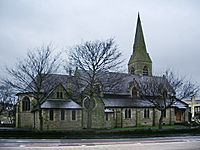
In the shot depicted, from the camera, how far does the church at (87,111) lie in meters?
30.3

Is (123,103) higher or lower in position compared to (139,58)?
lower

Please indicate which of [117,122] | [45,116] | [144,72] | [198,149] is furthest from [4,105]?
[198,149]

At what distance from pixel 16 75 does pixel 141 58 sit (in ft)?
89.9

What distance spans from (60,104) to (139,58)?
21498 millimetres

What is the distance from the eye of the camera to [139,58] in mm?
49062

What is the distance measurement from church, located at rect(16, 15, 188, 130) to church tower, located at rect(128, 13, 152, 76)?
733 centimetres

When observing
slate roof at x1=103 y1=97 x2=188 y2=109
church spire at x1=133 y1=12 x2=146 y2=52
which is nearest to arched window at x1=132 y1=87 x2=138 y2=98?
slate roof at x1=103 y1=97 x2=188 y2=109

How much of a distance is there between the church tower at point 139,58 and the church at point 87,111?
7333 mm

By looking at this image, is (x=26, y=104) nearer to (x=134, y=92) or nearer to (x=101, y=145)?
(x=134, y=92)

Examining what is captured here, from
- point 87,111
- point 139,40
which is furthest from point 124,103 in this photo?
point 139,40

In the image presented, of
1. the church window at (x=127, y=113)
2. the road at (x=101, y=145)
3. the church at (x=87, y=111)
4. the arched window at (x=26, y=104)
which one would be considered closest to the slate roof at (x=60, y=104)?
the church at (x=87, y=111)

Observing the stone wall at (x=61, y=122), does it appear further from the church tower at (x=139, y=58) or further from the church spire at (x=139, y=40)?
the church spire at (x=139, y=40)

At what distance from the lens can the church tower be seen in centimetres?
4902

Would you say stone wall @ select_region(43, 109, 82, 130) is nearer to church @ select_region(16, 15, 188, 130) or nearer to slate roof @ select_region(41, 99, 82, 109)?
church @ select_region(16, 15, 188, 130)
